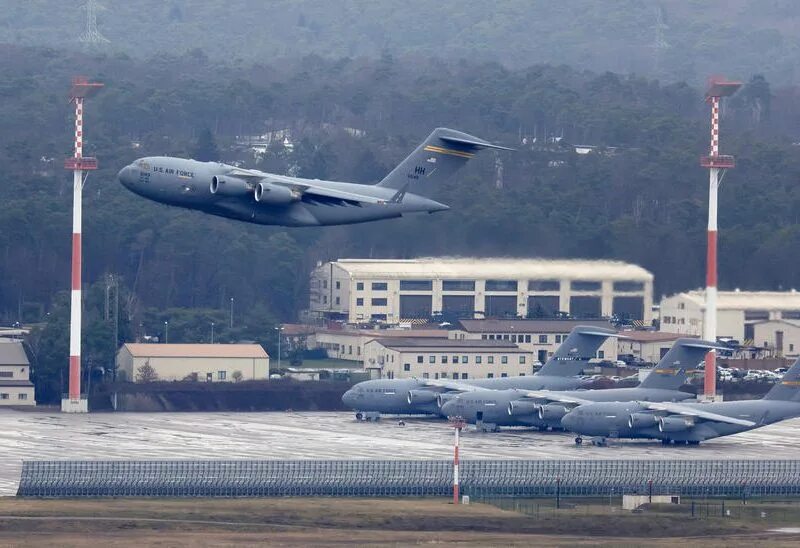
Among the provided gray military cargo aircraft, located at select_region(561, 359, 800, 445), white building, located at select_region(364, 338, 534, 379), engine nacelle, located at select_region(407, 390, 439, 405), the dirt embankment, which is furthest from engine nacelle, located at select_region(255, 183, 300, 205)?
white building, located at select_region(364, 338, 534, 379)

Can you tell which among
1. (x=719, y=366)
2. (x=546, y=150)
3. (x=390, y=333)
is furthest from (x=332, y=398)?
(x=546, y=150)

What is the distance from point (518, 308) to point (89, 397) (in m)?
21.8

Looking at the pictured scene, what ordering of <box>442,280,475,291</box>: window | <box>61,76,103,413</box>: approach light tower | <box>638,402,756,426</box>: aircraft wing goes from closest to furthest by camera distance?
1. <box>638,402,756,426</box>: aircraft wing
2. <box>61,76,103,413</box>: approach light tower
3. <box>442,280,475,291</box>: window

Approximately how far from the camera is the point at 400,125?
192 m

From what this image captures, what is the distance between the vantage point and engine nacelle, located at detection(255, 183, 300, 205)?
231 ft

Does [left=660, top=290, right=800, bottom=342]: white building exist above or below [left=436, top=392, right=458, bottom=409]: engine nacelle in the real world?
above

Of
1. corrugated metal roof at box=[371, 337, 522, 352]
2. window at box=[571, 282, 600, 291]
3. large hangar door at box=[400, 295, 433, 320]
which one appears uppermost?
window at box=[571, 282, 600, 291]

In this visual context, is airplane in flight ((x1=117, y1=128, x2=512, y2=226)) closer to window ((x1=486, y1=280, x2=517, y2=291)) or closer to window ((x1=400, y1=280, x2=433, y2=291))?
window ((x1=486, y1=280, x2=517, y2=291))

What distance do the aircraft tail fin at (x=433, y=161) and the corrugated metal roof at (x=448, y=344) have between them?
1132 inches

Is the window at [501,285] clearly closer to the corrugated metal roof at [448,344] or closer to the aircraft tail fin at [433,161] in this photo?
Result: the corrugated metal roof at [448,344]

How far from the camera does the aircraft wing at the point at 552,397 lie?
298 ft

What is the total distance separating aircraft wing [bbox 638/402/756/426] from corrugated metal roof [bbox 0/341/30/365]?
30545 millimetres

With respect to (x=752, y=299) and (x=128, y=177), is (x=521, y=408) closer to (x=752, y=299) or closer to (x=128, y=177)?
(x=752, y=299)

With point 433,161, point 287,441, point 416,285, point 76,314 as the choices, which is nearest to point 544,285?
point 416,285
